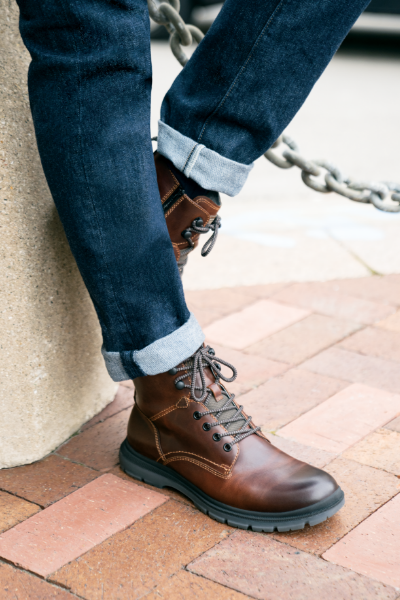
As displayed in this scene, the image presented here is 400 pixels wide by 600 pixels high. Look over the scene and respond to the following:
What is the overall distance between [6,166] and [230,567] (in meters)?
0.74

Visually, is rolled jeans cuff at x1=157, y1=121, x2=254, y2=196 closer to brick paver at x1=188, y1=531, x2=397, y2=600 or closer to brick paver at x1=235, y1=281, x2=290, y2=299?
brick paver at x1=188, y1=531, x2=397, y2=600

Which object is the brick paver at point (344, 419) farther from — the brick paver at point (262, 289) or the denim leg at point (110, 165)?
the brick paver at point (262, 289)

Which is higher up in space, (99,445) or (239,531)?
(239,531)

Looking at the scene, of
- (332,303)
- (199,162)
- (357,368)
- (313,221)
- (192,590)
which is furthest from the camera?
(313,221)

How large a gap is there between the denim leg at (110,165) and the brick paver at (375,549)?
0.39 meters

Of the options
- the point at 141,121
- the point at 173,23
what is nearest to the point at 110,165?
the point at 141,121

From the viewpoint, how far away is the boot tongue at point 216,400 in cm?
116

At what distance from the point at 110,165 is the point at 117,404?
2.23 ft

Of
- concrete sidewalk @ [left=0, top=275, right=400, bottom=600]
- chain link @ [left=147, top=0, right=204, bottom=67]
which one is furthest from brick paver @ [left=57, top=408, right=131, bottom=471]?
chain link @ [left=147, top=0, right=204, bottom=67]

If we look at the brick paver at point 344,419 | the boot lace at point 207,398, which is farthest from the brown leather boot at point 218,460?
the brick paver at point 344,419

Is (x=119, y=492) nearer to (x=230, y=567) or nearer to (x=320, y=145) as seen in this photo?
(x=230, y=567)

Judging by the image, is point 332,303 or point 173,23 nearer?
point 173,23

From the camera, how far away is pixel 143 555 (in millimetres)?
1042

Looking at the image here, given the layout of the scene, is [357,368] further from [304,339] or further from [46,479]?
[46,479]
